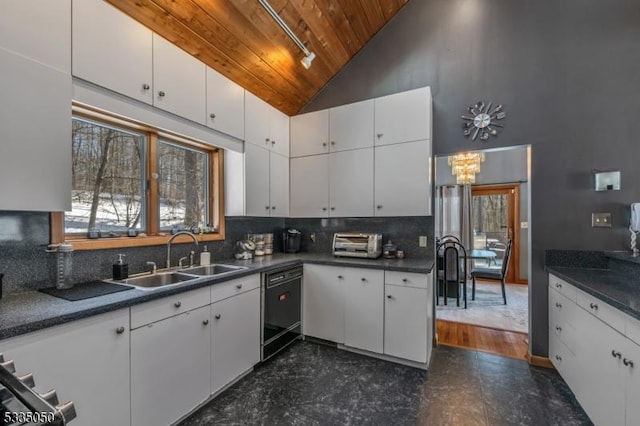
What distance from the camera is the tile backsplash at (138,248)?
1.55 metres

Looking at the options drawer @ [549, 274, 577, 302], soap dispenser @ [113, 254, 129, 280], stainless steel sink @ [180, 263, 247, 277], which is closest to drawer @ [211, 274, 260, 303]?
stainless steel sink @ [180, 263, 247, 277]

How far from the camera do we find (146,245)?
2.21m

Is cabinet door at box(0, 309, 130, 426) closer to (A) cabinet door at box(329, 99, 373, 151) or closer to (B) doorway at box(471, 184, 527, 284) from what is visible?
(A) cabinet door at box(329, 99, 373, 151)

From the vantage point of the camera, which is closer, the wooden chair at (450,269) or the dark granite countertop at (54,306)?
the dark granite countertop at (54,306)

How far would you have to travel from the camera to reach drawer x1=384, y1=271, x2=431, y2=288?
243 centimetres

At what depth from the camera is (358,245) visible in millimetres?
2959

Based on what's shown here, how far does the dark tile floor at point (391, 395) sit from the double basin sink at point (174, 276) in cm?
88

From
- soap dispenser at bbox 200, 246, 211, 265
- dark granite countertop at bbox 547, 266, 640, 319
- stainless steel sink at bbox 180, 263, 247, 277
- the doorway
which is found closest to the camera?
dark granite countertop at bbox 547, 266, 640, 319

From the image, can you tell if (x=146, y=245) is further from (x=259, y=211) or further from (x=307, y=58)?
(x=307, y=58)

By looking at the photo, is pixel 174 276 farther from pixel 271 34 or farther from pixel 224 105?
pixel 271 34

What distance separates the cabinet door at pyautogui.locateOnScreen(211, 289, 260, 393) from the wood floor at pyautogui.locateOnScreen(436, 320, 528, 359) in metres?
1.94

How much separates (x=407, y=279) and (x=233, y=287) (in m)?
1.45

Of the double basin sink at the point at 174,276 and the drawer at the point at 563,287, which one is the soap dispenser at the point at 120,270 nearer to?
the double basin sink at the point at 174,276

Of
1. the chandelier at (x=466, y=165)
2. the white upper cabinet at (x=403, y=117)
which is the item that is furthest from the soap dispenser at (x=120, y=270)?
the chandelier at (x=466, y=165)
